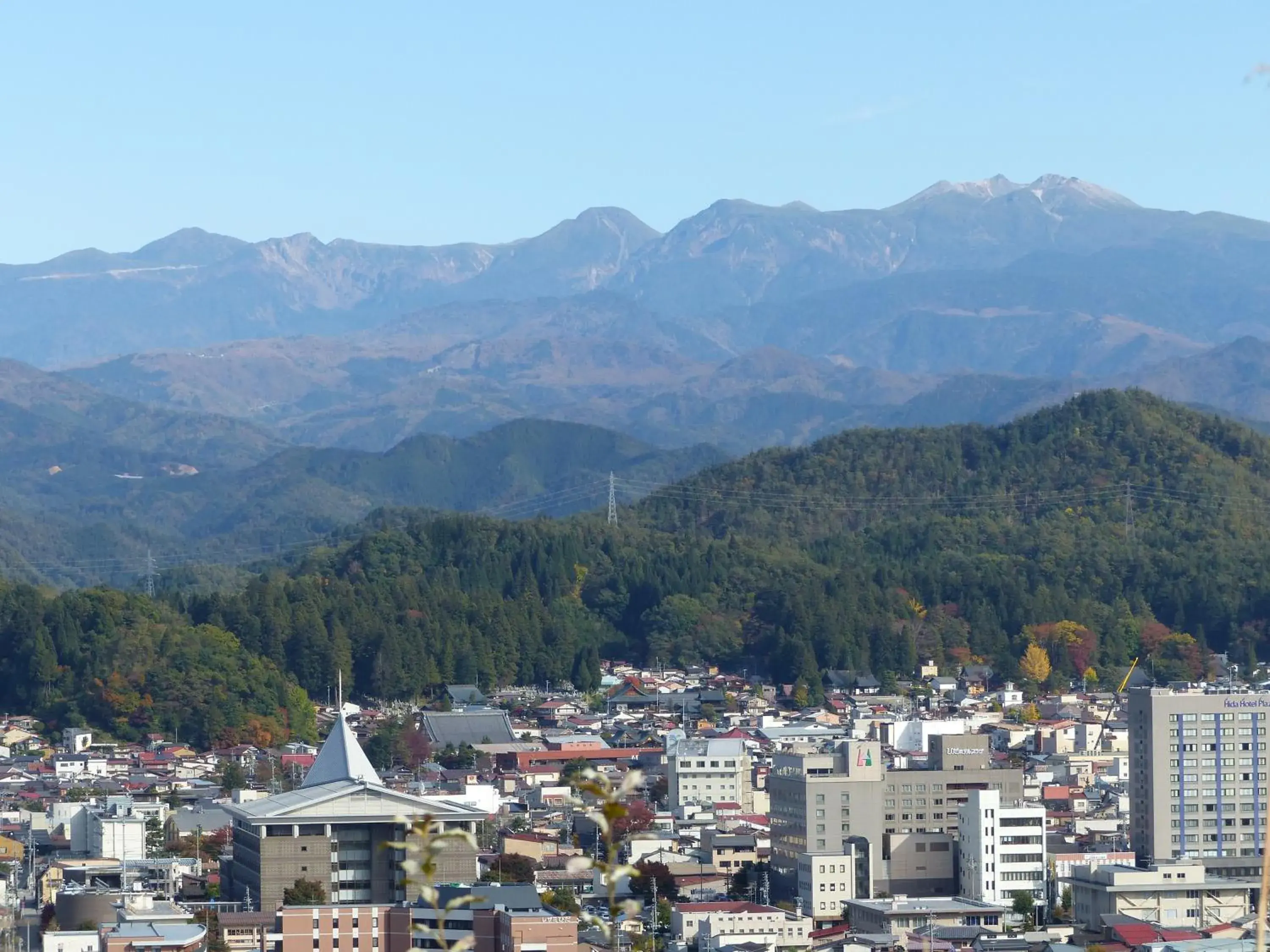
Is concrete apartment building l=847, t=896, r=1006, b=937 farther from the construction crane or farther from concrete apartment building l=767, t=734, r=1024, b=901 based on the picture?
the construction crane

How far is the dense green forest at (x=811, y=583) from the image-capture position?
244 feet

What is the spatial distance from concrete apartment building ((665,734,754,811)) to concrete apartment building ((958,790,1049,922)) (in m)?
12.1

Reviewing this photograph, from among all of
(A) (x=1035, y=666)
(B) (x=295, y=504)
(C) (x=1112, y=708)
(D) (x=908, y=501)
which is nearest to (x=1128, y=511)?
A: (D) (x=908, y=501)

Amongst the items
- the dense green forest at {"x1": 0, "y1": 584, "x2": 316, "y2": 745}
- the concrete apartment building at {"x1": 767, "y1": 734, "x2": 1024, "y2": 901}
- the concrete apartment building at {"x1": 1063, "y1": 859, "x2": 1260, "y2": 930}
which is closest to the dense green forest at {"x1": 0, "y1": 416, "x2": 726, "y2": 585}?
the dense green forest at {"x1": 0, "y1": 584, "x2": 316, "y2": 745}

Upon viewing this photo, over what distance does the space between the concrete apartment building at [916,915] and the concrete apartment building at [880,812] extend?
2539 millimetres

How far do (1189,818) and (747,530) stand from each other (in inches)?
2371

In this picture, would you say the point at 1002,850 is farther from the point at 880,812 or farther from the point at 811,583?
the point at 811,583

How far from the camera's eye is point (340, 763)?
127ft

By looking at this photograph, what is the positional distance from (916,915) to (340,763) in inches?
314

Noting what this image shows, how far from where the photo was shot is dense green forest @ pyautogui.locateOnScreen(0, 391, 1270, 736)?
74.2 meters

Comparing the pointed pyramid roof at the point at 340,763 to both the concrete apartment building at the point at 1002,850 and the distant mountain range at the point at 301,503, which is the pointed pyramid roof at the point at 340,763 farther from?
the distant mountain range at the point at 301,503

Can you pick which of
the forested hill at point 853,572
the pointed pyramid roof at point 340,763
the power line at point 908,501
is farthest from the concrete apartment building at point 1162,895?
the power line at point 908,501

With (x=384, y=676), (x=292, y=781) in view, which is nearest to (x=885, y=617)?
(x=384, y=676)

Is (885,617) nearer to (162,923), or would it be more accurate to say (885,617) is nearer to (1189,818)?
(1189,818)
